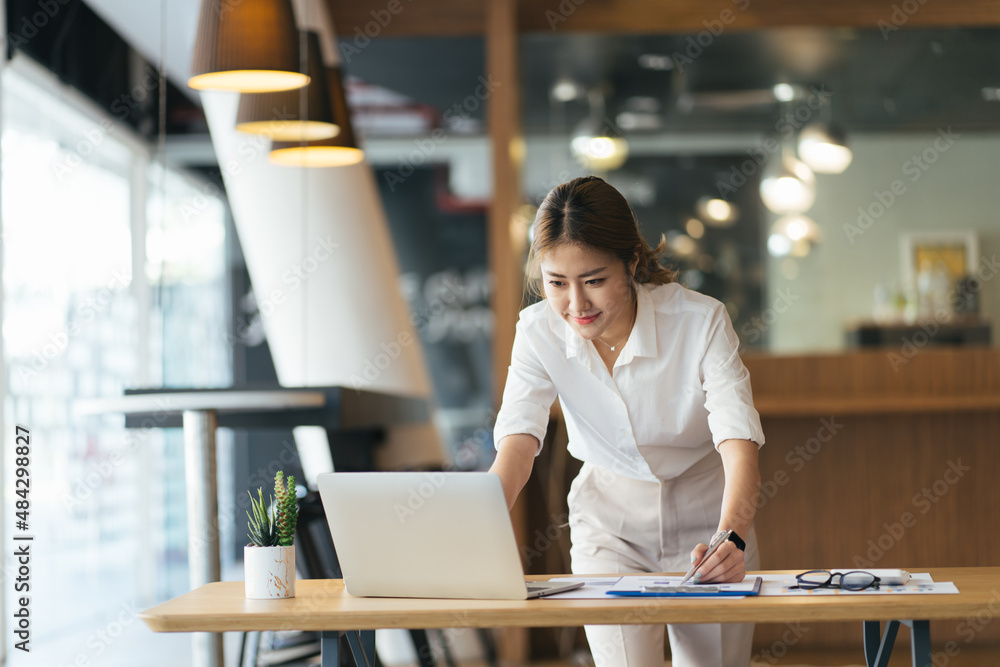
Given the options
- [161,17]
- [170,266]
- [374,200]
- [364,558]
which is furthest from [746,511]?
[170,266]

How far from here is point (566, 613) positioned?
150 centimetres

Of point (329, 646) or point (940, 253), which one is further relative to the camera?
point (940, 253)

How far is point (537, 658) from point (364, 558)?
3.01m

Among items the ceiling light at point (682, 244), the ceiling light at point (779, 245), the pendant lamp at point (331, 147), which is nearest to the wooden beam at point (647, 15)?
the pendant lamp at point (331, 147)

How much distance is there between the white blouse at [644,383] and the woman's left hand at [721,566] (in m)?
0.25

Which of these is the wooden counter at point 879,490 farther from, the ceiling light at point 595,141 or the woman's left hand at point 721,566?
the ceiling light at point 595,141

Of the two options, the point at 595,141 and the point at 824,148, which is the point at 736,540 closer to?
the point at 824,148

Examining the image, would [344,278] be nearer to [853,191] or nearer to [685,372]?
[685,372]

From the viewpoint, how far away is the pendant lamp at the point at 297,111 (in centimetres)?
→ 341

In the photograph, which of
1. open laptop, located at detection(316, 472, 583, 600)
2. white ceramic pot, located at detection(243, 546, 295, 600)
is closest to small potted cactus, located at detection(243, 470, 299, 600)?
white ceramic pot, located at detection(243, 546, 295, 600)

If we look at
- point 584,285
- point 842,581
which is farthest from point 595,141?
point 842,581

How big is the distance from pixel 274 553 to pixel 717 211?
6.06 meters

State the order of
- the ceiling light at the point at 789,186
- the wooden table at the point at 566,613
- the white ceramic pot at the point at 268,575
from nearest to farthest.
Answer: the wooden table at the point at 566,613 → the white ceramic pot at the point at 268,575 → the ceiling light at the point at 789,186

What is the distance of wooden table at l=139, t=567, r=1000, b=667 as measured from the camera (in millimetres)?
1489
